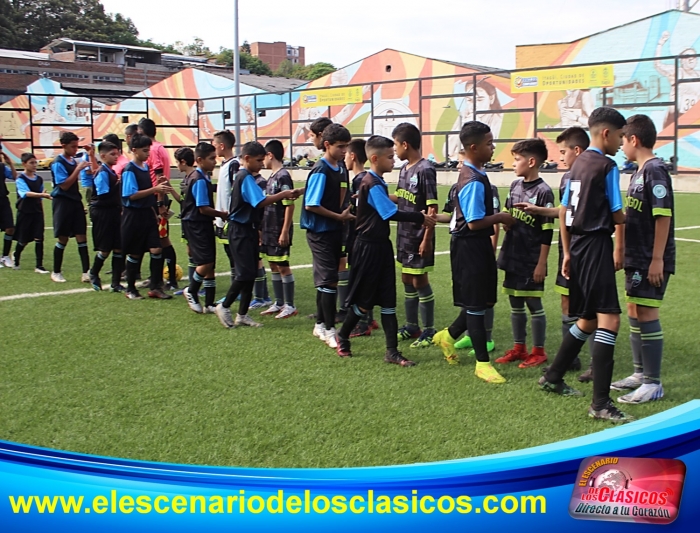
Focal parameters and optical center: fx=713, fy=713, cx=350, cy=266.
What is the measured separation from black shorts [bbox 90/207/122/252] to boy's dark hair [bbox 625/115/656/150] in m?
6.33

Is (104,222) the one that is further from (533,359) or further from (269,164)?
(533,359)

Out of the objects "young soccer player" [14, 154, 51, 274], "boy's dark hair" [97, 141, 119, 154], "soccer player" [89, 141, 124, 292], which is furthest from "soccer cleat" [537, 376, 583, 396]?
"young soccer player" [14, 154, 51, 274]

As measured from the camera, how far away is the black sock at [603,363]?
4.24 m

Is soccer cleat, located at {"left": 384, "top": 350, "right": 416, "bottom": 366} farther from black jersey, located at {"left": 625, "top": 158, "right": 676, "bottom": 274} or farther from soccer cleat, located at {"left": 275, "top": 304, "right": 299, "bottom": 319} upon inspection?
soccer cleat, located at {"left": 275, "top": 304, "right": 299, "bottom": 319}

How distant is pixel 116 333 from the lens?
6668 millimetres

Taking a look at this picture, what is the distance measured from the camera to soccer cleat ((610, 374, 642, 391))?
197 inches

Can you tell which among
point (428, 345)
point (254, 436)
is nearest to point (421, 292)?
point (428, 345)

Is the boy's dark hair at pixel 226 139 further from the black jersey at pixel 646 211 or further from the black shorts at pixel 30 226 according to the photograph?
the black jersey at pixel 646 211

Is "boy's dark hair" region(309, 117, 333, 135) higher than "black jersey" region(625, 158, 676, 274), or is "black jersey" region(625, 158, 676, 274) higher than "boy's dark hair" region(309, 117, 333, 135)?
"boy's dark hair" region(309, 117, 333, 135)

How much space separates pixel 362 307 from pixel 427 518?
12.9 ft

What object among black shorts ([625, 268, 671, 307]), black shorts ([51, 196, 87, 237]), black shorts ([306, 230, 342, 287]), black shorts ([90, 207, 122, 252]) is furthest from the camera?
black shorts ([51, 196, 87, 237])

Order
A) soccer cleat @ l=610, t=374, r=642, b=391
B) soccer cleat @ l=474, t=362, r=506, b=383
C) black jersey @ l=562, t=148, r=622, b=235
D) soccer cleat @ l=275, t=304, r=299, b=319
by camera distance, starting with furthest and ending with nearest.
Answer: soccer cleat @ l=275, t=304, r=299, b=319 → soccer cleat @ l=474, t=362, r=506, b=383 → soccer cleat @ l=610, t=374, r=642, b=391 → black jersey @ l=562, t=148, r=622, b=235

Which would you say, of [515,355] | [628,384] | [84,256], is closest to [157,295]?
[84,256]

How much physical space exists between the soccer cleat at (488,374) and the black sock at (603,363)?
36.3 inches
